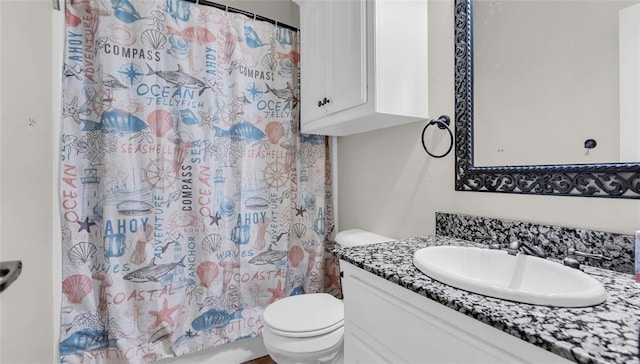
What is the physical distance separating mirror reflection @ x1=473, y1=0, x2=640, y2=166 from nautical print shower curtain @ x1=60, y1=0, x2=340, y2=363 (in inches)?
Answer: 43.2

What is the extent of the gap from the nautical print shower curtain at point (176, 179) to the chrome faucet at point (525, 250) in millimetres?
1229

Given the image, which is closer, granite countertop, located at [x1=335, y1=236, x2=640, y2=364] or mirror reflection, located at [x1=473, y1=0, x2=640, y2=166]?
granite countertop, located at [x1=335, y1=236, x2=640, y2=364]

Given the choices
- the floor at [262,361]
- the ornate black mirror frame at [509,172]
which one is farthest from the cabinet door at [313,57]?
the floor at [262,361]

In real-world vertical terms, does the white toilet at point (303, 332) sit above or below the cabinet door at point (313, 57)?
below

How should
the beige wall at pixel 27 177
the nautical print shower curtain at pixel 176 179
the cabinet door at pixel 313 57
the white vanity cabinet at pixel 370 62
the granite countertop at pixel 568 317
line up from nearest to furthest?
the granite countertop at pixel 568 317
the beige wall at pixel 27 177
the white vanity cabinet at pixel 370 62
the nautical print shower curtain at pixel 176 179
the cabinet door at pixel 313 57

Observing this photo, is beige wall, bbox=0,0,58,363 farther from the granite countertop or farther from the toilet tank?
the toilet tank

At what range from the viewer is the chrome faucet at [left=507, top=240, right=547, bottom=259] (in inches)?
34.0

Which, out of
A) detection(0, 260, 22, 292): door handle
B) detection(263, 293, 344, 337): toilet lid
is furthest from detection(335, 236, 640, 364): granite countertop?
A: detection(0, 260, 22, 292): door handle

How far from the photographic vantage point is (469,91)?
1177 mm

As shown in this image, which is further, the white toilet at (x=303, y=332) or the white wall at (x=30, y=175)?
the white toilet at (x=303, y=332)

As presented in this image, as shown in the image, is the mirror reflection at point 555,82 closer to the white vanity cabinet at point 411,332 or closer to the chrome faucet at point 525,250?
the chrome faucet at point 525,250

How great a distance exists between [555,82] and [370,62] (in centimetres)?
66

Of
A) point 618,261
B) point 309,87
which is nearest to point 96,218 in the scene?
point 309,87

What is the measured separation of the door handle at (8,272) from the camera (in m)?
0.73
